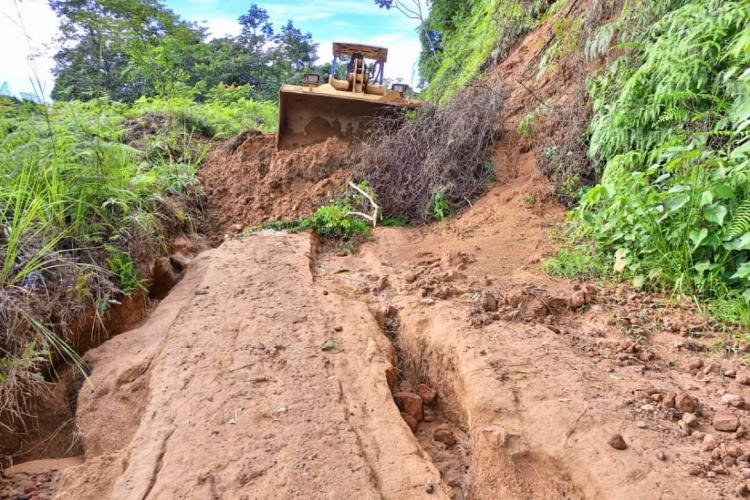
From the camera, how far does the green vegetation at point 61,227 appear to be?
3217 millimetres

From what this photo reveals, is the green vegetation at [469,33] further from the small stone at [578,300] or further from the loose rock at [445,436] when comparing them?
the loose rock at [445,436]

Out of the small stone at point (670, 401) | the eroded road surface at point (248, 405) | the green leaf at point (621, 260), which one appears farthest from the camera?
the green leaf at point (621, 260)

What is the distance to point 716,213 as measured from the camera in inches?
119

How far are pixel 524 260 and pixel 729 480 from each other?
2.52 metres

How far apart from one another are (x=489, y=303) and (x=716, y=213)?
1.42 m

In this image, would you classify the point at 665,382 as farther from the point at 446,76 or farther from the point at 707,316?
the point at 446,76

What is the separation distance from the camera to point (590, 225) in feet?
13.3

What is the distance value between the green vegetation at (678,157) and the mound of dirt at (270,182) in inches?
133

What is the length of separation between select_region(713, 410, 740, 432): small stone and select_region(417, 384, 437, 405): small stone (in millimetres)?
1371

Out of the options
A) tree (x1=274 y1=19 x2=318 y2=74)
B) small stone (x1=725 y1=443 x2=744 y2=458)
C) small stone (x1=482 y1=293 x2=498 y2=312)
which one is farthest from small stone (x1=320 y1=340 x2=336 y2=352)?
tree (x1=274 y1=19 x2=318 y2=74)

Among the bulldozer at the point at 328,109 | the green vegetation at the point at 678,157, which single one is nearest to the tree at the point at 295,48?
the bulldozer at the point at 328,109

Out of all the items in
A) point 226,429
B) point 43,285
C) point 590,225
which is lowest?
point 226,429

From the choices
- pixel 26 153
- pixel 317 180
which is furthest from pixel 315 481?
pixel 317 180

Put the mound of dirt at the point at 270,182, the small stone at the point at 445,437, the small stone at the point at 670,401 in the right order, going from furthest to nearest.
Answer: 1. the mound of dirt at the point at 270,182
2. the small stone at the point at 445,437
3. the small stone at the point at 670,401
